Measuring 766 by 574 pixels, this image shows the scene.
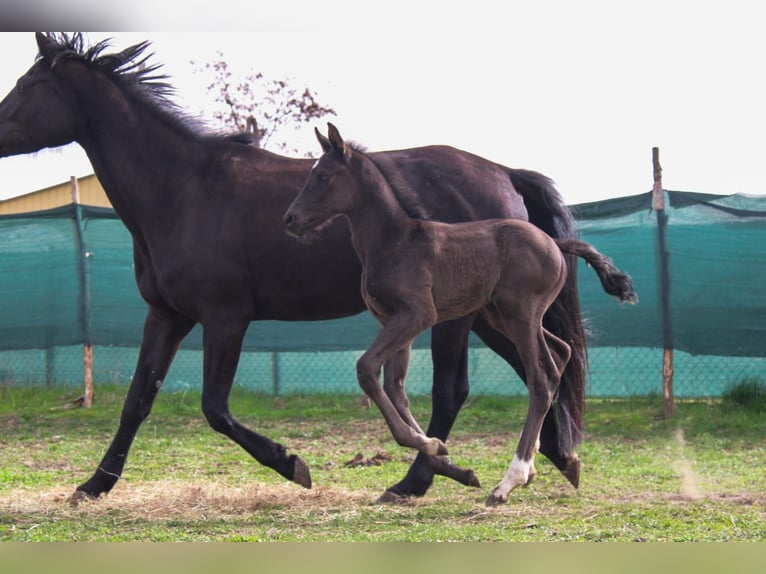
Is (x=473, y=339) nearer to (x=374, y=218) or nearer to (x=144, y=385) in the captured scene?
(x=144, y=385)

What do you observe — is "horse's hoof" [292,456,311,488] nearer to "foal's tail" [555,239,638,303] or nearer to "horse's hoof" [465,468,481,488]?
"horse's hoof" [465,468,481,488]

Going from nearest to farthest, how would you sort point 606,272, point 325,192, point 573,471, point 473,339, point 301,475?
point 325,192
point 606,272
point 301,475
point 573,471
point 473,339

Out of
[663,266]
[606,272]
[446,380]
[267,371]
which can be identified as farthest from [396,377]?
[267,371]

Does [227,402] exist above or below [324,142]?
below

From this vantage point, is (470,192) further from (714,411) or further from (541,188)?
(714,411)

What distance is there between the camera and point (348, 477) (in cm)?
671

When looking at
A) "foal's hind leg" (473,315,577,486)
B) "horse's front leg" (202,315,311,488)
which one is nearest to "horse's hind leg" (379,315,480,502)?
"foal's hind leg" (473,315,577,486)

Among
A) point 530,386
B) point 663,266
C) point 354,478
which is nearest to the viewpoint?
point 530,386

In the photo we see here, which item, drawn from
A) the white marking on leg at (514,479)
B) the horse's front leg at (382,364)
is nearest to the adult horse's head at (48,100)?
the horse's front leg at (382,364)

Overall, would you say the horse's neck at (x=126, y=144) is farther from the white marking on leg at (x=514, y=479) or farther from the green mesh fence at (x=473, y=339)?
the green mesh fence at (x=473, y=339)

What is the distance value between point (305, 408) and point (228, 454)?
8.42 feet

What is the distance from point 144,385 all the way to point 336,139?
2.07 metres

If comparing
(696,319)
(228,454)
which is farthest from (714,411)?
(228,454)

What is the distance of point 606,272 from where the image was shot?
17.4ft
